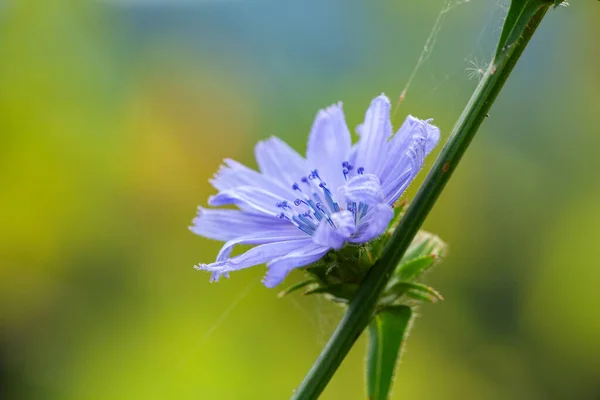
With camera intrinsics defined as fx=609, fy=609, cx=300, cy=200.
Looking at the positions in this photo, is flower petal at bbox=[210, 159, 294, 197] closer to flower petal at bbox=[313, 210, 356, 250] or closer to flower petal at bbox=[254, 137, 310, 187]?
flower petal at bbox=[254, 137, 310, 187]

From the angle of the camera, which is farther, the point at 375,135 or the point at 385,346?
the point at 375,135

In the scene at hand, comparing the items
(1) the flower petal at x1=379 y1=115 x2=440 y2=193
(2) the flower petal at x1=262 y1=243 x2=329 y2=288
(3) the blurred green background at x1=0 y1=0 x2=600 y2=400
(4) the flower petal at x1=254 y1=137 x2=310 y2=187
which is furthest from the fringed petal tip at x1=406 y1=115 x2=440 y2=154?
(3) the blurred green background at x1=0 y1=0 x2=600 y2=400

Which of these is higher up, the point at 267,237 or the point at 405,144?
the point at 405,144

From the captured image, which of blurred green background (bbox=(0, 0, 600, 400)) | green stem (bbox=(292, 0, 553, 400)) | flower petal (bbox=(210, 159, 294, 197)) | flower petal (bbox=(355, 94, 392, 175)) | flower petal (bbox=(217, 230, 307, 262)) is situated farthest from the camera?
blurred green background (bbox=(0, 0, 600, 400))

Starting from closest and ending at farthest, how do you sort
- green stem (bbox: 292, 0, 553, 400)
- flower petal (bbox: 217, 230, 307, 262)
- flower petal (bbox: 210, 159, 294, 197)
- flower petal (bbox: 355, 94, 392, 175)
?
1. green stem (bbox: 292, 0, 553, 400)
2. flower petal (bbox: 217, 230, 307, 262)
3. flower petal (bbox: 355, 94, 392, 175)
4. flower petal (bbox: 210, 159, 294, 197)

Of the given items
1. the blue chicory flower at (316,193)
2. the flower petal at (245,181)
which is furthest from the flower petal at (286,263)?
the flower petal at (245,181)

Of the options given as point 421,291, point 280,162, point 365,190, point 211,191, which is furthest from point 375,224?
point 211,191

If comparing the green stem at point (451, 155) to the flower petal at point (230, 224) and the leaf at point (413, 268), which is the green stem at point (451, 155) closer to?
the leaf at point (413, 268)

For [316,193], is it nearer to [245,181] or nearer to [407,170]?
[245,181]
